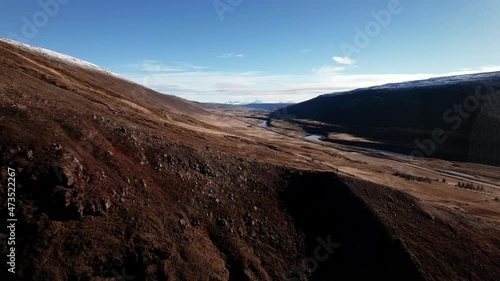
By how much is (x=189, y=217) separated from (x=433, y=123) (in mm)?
144594

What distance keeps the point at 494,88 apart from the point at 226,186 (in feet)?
529

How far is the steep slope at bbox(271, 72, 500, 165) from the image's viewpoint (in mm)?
108375

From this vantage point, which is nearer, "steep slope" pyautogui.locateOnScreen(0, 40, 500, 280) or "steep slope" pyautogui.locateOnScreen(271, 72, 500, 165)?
"steep slope" pyautogui.locateOnScreen(0, 40, 500, 280)

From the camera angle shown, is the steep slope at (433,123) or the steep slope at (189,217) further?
the steep slope at (433,123)

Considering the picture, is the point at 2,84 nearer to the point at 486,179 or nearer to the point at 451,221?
the point at 451,221

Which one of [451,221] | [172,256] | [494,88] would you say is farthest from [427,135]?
[172,256]

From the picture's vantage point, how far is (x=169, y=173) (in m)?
24.5

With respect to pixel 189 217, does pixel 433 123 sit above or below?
above

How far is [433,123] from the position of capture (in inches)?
5531

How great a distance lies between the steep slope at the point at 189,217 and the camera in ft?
54.8

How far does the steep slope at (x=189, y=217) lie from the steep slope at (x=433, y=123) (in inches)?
3576

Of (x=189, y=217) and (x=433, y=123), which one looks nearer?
(x=189, y=217)

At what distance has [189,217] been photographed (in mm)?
21719

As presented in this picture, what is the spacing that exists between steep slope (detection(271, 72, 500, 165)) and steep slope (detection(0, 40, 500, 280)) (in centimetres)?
9083
